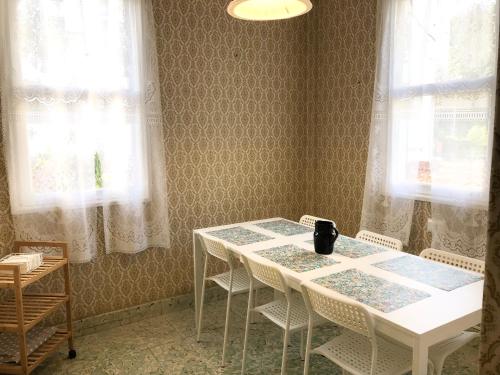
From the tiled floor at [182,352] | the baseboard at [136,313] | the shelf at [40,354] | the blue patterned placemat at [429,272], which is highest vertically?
the blue patterned placemat at [429,272]

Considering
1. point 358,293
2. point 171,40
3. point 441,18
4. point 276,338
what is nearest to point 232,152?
point 171,40

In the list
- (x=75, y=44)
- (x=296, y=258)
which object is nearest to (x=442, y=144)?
(x=296, y=258)

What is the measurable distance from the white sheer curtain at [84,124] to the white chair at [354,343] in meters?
1.61

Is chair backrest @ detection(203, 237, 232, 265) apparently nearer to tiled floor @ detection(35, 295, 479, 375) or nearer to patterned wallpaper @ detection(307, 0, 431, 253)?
tiled floor @ detection(35, 295, 479, 375)

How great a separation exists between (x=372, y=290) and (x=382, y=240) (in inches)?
33.6

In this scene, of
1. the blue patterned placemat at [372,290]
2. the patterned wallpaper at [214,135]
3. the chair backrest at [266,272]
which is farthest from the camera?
the patterned wallpaper at [214,135]

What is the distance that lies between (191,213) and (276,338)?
1.17 meters

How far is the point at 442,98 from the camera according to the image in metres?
2.72

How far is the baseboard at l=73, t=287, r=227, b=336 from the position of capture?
9.73 feet

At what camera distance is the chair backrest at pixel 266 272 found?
200cm

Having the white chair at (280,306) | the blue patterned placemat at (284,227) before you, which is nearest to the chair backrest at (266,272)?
the white chair at (280,306)

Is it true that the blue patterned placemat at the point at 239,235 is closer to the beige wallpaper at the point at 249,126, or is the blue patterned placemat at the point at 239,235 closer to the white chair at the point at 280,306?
the white chair at the point at 280,306

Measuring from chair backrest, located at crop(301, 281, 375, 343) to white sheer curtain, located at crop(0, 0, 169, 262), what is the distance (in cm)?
161

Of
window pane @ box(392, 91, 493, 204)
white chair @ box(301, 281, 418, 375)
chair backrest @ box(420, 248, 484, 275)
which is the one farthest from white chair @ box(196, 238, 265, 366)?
window pane @ box(392, 91, 493, 204)
